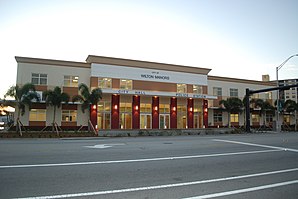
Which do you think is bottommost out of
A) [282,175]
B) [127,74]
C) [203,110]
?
[282,175]

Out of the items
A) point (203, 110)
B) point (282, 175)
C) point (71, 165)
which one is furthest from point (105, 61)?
point (282, 175)

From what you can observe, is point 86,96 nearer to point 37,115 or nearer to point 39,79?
point 37,115

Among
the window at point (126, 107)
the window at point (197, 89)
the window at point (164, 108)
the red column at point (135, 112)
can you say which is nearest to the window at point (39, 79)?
the window at point (126, 107)

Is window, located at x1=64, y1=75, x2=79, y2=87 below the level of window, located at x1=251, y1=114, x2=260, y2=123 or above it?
above

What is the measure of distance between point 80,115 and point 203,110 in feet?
70.7

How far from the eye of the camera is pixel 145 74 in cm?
3794

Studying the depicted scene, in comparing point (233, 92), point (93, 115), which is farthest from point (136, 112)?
point (233, 92)

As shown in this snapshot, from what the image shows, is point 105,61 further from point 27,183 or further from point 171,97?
point 27,183

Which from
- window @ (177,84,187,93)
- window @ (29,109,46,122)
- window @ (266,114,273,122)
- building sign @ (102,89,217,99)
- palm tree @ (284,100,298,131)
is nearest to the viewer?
window @ (29,109,46,122)

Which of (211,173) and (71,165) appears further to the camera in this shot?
(71,165)

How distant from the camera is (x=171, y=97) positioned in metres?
39.8

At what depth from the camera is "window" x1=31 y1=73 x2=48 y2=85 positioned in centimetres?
3219

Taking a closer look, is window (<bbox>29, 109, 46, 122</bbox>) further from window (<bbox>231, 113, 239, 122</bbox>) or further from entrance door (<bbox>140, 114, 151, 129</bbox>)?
window (<bbox>231, 113, 239, 122</bbox>)

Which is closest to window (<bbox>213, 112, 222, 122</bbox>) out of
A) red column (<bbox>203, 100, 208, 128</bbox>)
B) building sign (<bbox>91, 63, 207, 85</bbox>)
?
red column (<bbox>203, 100, 208, 128</bbox>)
